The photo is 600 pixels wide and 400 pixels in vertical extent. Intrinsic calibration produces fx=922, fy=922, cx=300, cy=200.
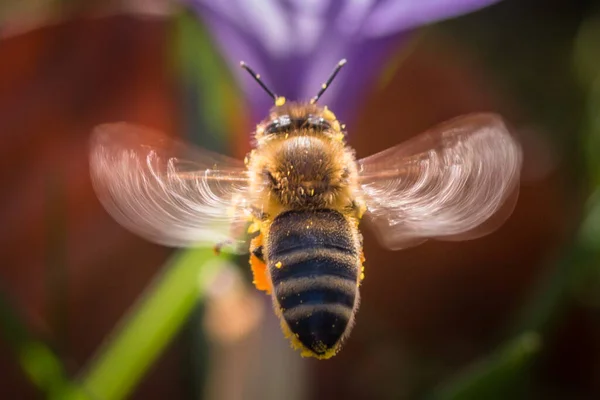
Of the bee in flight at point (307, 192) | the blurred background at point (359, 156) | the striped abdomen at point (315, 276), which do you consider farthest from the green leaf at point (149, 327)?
the striped abdomen at point (315, 276)

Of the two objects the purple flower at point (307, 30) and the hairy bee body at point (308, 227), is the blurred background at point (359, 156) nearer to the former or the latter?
the purple flower at point (307, 30)

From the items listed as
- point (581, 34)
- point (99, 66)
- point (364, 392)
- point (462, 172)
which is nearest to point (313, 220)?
point (462, 172)

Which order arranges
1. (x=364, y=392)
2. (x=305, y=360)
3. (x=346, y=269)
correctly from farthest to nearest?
(x=364, y=392), (x=305, y=360), (x=346, y=269)

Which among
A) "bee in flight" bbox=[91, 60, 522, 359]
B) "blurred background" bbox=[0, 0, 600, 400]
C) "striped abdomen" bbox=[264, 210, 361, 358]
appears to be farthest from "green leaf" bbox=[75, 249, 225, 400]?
"striped abdomen" bbox=[264, 210, 361, 358]

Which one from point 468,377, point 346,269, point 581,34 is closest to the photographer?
point 346,269

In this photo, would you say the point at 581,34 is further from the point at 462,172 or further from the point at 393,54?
the point at 462,172

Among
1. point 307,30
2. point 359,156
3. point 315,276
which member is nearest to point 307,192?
point 315,276

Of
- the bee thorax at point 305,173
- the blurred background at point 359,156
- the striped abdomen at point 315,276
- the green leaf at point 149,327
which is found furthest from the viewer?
the blurred background at point 359,156

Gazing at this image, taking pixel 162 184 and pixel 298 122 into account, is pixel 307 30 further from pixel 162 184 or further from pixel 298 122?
pixel 162 184
